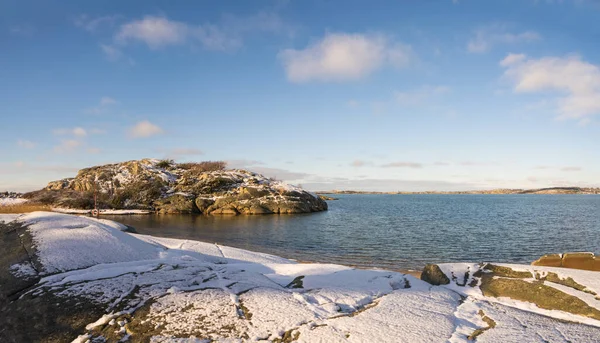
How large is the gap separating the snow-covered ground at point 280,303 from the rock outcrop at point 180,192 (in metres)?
54.4

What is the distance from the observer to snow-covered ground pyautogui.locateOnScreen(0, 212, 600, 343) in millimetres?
6172

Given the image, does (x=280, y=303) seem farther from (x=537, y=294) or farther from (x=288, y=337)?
(x=537, y=294)

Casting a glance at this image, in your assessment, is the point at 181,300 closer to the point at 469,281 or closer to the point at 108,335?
the point at 108,335

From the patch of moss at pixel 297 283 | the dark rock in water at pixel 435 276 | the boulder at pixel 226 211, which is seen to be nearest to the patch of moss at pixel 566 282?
the dark rock in water at pixel 435 276

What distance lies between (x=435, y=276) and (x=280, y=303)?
17.4 feet

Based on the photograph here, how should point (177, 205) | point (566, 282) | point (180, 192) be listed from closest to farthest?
1. point (566, 282)
2. point (177, 205)
3. point (180, 192)

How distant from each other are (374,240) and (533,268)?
22.5 metres

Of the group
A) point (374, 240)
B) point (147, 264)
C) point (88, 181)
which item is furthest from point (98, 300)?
point (88, 181)

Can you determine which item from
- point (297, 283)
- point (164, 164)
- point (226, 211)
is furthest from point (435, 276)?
point (164, 164)

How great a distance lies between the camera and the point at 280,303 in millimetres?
7285

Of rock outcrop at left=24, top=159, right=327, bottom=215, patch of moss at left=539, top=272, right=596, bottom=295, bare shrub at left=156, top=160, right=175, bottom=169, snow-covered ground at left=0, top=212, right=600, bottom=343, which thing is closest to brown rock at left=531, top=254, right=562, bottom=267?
snow-covered ground at left=0, top=212, right=600, bottom=343

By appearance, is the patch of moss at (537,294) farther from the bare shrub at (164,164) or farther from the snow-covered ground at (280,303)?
the bare shrub at (164,164)

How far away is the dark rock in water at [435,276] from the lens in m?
9.81

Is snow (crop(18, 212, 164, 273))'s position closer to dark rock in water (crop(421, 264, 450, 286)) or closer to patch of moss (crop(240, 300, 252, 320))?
patch of moss (crop(240, 300, 252, 320))
